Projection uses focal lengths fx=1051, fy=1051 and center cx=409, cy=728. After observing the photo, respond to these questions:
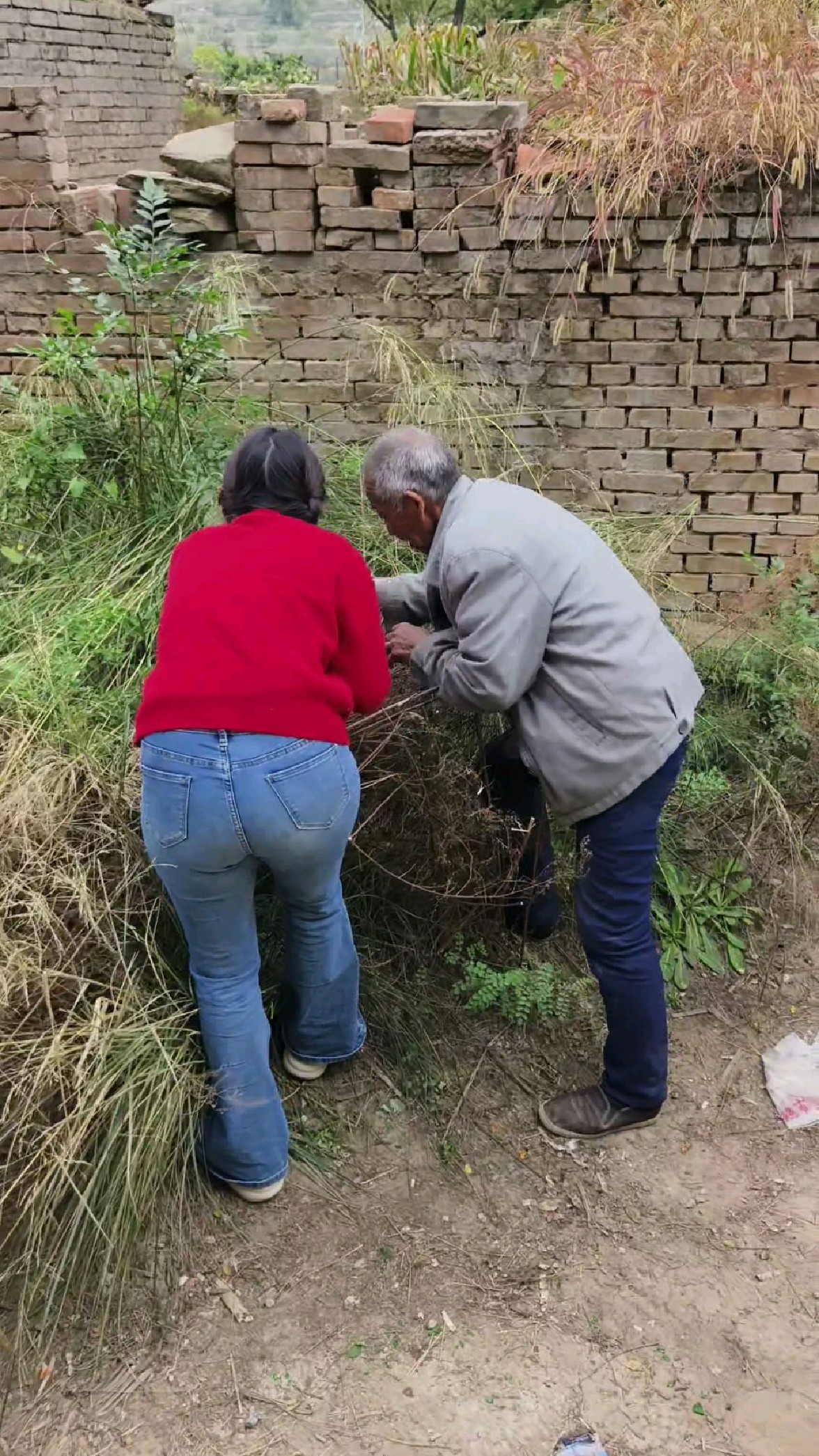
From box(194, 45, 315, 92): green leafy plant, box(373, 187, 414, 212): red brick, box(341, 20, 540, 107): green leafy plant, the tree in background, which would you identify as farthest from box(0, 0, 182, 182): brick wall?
the tree in background

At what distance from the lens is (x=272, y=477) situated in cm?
224

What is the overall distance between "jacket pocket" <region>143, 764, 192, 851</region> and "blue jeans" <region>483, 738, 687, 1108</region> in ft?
3.23

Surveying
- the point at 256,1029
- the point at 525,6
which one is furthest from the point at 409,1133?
the point at 525,6

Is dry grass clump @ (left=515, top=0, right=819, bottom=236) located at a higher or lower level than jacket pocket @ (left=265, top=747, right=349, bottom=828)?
higher

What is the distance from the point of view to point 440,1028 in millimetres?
2973

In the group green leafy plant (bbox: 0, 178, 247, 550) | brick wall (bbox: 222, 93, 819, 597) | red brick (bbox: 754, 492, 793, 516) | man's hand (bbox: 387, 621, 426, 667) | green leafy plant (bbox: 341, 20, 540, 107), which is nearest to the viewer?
man's hand (bbox: 387, 621, 426, 667)

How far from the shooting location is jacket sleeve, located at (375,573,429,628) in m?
2.87

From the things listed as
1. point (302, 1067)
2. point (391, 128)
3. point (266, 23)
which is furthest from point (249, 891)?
point (266, 23)

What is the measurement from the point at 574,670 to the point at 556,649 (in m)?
0.06

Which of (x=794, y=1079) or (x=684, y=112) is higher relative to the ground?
(x=684, y=112)

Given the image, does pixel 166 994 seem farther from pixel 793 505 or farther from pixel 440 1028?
pixel 793 505

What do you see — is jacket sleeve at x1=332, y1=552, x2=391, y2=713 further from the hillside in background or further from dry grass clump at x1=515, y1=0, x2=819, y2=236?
the hillside in background

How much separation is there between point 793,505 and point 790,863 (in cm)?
163

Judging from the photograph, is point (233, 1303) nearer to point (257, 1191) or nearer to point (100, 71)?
point (257, 1191)
